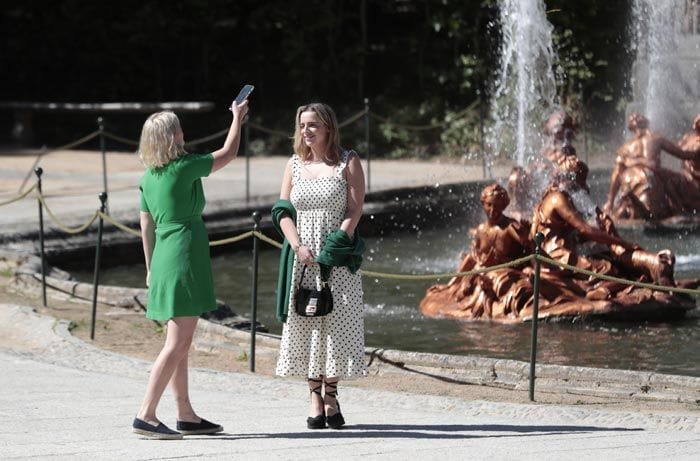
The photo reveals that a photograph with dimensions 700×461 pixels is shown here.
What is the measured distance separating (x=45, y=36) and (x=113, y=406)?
69.3 ft

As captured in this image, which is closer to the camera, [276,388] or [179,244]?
[179,244]

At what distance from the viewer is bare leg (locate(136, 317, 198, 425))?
6.90 m

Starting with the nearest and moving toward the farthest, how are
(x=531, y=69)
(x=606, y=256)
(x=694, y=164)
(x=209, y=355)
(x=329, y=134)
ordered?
(x=329, y=134) < (x=209, y=355) < (x=606, y=256) < (x=694, y=164) < (x=531, y=69)

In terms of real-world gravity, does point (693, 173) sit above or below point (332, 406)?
above

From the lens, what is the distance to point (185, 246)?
6938 mm

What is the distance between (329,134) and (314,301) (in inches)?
31.5

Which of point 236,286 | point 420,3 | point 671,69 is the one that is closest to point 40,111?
point 420,3

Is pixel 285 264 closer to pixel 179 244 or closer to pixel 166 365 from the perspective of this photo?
pixel 179 244

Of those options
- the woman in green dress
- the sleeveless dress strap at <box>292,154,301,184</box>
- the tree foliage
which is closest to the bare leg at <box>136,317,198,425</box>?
the woman in green dress

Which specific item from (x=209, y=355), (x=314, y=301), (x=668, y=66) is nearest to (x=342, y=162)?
(x=314, y=301)

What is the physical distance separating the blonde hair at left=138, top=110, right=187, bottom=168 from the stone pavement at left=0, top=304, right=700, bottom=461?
1.30 m

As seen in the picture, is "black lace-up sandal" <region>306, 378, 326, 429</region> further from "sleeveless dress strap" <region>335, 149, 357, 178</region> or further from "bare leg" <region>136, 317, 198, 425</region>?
"sleeveless dress strap" <region>335, 149, 357, 178</region>

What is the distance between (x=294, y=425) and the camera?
7.22 metres

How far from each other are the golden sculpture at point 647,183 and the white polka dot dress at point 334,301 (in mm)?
9343
